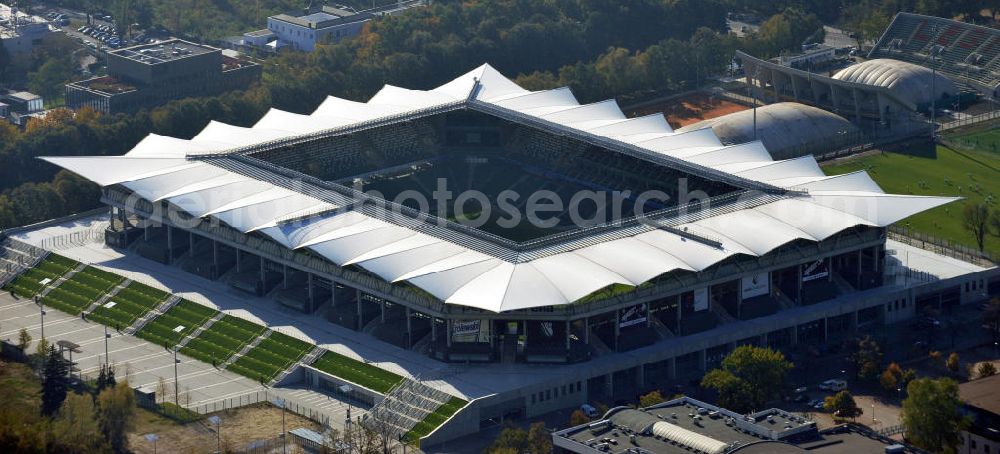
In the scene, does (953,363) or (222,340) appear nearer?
(953,363)

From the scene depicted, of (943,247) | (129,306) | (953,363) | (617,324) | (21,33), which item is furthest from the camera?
(21,33)

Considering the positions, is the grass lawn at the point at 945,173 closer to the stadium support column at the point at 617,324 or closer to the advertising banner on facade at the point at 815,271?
the advertising banner on facade at the point at 815,271

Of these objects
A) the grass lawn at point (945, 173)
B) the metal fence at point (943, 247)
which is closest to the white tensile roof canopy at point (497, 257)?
the metal fence at point (943, 247)

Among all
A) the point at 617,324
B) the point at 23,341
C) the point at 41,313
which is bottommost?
the point at 41,313

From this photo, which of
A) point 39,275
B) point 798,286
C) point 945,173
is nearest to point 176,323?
point 39,275

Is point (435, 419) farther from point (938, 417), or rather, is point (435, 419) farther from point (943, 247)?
point (943, 247)
